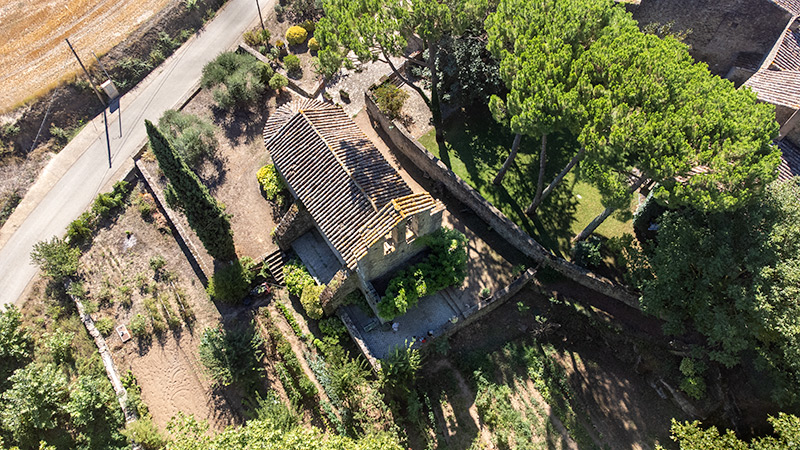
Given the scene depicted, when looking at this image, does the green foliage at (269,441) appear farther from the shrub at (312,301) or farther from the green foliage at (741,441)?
the green foliage at (741,441)

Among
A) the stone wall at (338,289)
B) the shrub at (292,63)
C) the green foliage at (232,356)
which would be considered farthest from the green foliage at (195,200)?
the shrub at (292,63)

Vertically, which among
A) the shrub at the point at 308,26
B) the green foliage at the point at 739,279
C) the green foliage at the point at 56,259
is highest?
the shrub at the point at 308,26

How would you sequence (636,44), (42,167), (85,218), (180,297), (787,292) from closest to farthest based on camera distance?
(787,292) < (636,44) < (180,297) < (85,218) < (42,167)

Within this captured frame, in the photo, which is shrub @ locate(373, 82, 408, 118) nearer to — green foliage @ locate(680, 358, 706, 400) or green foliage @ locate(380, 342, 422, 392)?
green foliage @ locate(380, 342, 422, 392)

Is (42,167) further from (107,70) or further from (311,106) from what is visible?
(311,106)

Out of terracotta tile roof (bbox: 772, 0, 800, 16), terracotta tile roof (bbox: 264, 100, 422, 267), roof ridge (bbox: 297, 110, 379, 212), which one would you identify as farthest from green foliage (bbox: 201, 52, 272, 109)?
terracotta tile roof (bbox: 772, 0, 800, 16)

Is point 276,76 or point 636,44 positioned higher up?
point 276,76

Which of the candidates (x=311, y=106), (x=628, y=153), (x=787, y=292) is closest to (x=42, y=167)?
(x=311, y=106)
